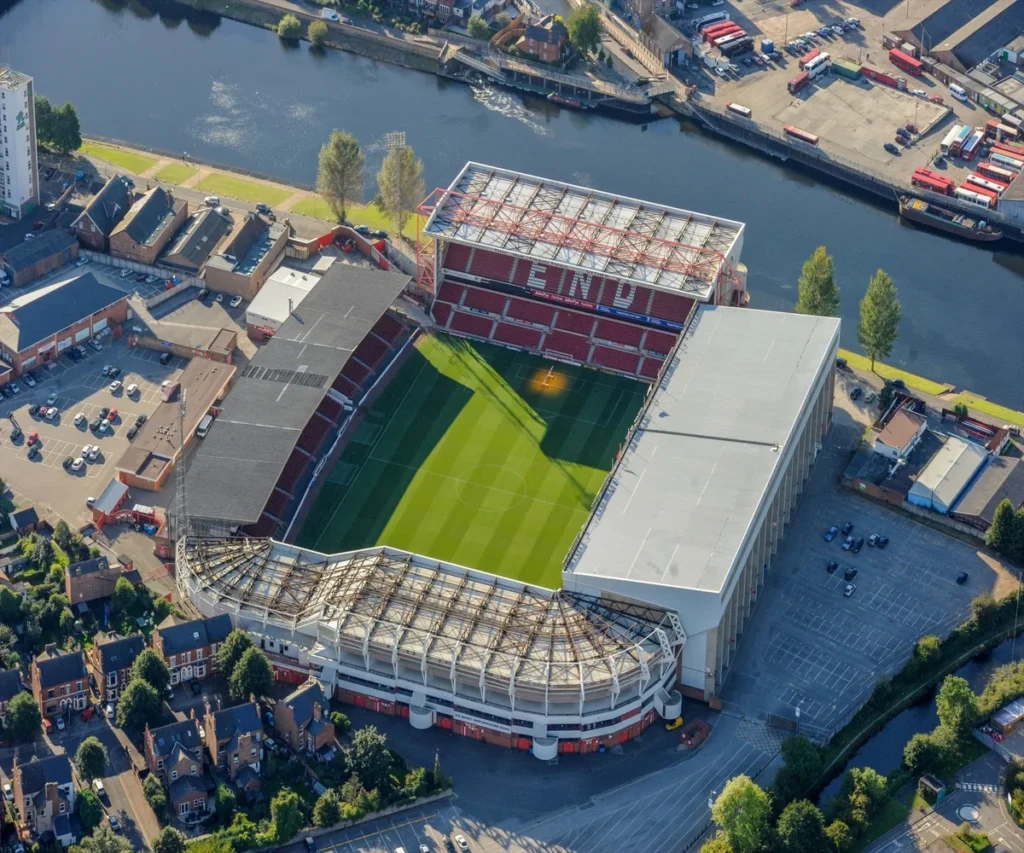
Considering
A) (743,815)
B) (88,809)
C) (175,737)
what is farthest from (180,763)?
(743,815)

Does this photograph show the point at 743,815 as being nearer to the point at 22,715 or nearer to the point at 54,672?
the point at 54,672

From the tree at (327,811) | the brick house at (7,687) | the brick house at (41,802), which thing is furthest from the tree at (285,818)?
the brick house at (7,687)

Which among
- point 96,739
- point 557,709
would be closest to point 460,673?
point 557,709

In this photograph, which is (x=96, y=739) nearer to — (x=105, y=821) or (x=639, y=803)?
(x=105, y=821)

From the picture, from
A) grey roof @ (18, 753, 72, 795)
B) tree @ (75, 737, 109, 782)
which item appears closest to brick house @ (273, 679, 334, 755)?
tree @ (75, 737, 109, 782)

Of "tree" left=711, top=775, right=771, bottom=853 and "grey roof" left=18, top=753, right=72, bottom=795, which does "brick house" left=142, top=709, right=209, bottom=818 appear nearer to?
"grey roof" left=18, top=753, right=72, bottom=795
